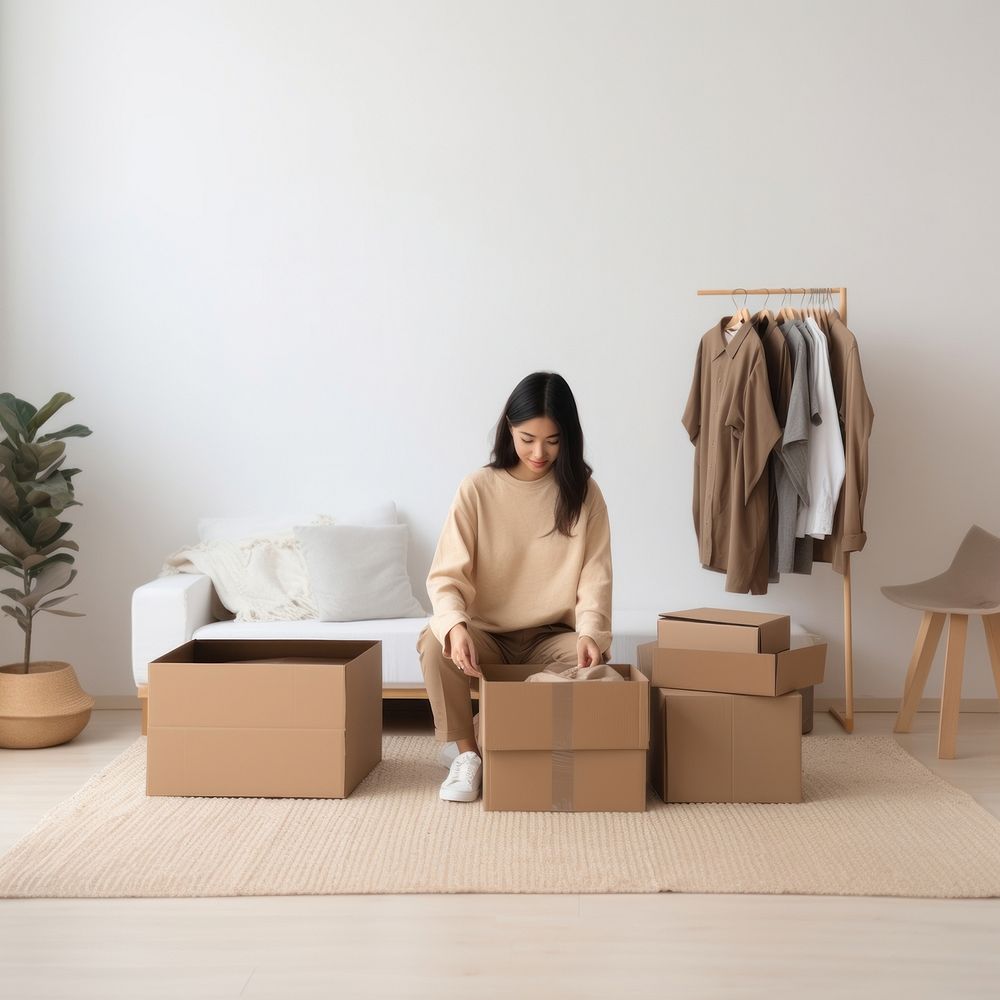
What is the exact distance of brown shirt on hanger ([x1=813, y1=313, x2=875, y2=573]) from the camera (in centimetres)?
347

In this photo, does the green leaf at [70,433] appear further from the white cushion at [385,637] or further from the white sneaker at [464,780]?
the white sneaker at [464,780]

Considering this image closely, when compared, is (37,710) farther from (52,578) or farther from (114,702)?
(114,702)

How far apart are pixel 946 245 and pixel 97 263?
9.97 feet

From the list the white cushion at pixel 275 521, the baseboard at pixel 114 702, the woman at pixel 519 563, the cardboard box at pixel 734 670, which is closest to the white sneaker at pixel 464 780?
the woman at pixel 519 563

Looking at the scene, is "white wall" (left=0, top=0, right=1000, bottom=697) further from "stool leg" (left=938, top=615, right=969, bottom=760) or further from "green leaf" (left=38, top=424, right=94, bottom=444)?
"stool leg" (left=938, top=615, right=969, bottom=760)

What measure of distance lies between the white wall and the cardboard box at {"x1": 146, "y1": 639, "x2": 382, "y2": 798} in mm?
1372

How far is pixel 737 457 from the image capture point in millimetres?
3531

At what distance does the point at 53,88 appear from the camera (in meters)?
3.95

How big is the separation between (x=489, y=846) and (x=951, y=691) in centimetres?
164

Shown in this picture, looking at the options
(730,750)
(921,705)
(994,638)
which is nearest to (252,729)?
(730,750)

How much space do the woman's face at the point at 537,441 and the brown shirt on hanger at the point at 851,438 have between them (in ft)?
3.70

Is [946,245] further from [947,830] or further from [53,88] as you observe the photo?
[53,88]

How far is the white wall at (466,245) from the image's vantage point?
12.8ft

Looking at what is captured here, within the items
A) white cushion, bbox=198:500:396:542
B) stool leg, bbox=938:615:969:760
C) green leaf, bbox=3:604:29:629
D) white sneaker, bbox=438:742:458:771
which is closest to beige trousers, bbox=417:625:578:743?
white sneaker, bbox=438:742:458:771
